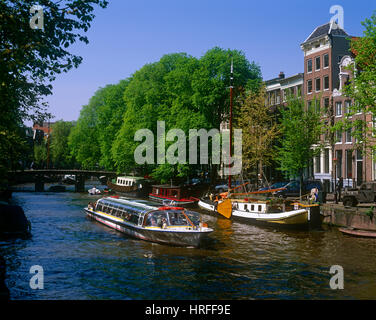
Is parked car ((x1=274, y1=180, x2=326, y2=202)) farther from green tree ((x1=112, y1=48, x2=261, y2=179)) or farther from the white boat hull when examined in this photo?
the white boat hull

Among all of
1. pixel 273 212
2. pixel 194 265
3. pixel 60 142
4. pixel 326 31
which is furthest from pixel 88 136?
pixel 194 265

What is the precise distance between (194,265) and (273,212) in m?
14.3

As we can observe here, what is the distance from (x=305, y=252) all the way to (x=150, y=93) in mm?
37142

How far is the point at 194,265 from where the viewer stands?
21.0m

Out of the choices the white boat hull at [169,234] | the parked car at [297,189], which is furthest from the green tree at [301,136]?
the white boat hull at [169,234]

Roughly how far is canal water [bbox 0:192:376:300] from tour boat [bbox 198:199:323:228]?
1.15 metres

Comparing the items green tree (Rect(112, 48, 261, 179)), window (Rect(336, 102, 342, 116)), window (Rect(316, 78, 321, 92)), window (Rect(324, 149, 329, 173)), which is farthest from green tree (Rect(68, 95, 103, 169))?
window (Rect(336, 102, 342, 116))

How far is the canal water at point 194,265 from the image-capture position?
1666 cm

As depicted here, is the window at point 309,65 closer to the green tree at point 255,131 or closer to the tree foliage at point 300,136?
the green tree at point 255,131

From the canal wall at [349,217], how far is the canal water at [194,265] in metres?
1.25

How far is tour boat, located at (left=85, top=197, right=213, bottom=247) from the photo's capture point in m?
24.5
